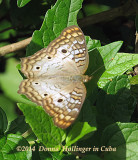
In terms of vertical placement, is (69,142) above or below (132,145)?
above

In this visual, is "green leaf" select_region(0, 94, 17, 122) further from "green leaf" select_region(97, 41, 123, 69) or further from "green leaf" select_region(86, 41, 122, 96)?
"green leaf" select_region(97, 41, 123, 69)

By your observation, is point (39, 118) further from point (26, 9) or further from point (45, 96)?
point (26, 9)

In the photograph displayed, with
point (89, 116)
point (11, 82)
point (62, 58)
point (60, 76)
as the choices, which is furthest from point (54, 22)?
point (11, 82)

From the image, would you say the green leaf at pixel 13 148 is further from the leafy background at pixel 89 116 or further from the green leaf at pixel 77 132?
the green leaf at pixel 77 132

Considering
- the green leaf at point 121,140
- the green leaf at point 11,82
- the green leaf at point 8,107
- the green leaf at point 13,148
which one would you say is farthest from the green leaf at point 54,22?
the green leaf at point 8,107

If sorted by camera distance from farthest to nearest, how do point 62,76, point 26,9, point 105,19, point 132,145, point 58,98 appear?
point 26,9, point 105,19, point 62,76, point 58,98, point 132,145

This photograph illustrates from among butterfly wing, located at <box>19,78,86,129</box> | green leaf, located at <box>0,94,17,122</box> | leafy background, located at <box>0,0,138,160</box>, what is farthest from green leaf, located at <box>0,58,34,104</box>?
butterfly wing, located at <box>19,78,86,129</box>

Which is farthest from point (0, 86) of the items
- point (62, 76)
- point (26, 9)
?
point (62, 76)

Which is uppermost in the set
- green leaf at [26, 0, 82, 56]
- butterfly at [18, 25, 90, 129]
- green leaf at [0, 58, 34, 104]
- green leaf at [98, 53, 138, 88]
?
green leaf at [26, 0, 82, 56]
